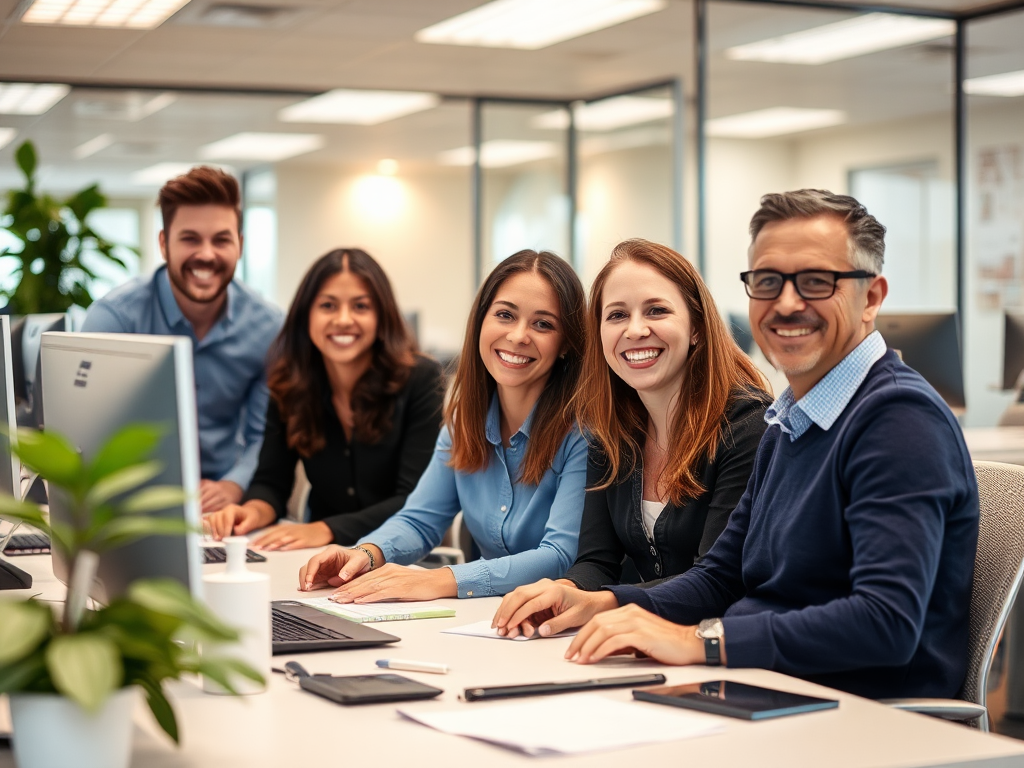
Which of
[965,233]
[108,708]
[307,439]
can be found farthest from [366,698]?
[965,233]

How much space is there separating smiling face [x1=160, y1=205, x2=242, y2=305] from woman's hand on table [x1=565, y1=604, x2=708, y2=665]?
2.33 metres

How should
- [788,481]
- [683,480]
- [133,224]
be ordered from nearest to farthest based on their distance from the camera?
[788,481] < [683,480] < [133,224]

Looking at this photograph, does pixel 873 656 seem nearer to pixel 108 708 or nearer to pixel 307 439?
pixel 108 708

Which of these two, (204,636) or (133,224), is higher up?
(133,224)

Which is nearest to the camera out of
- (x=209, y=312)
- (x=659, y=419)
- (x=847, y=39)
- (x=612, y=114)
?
(x=659, y=419)

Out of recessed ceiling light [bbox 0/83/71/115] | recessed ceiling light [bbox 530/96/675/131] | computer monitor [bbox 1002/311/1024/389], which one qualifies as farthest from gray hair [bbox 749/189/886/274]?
recessed ceiling light [bbox 0/83/71/115]

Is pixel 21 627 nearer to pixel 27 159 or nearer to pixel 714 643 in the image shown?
pixel 714 643

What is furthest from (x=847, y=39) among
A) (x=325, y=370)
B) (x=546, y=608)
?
(x=546, y=608)

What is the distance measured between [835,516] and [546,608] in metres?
0.46

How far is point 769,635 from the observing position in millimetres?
1521

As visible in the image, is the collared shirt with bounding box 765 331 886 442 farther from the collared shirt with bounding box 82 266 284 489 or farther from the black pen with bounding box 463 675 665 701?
the collared shirt with bounding box 82 266 284 489

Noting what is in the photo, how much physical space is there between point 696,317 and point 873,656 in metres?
0.85

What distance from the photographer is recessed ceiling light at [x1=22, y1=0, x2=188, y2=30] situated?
567 cm

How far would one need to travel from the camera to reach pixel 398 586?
2018 mm
